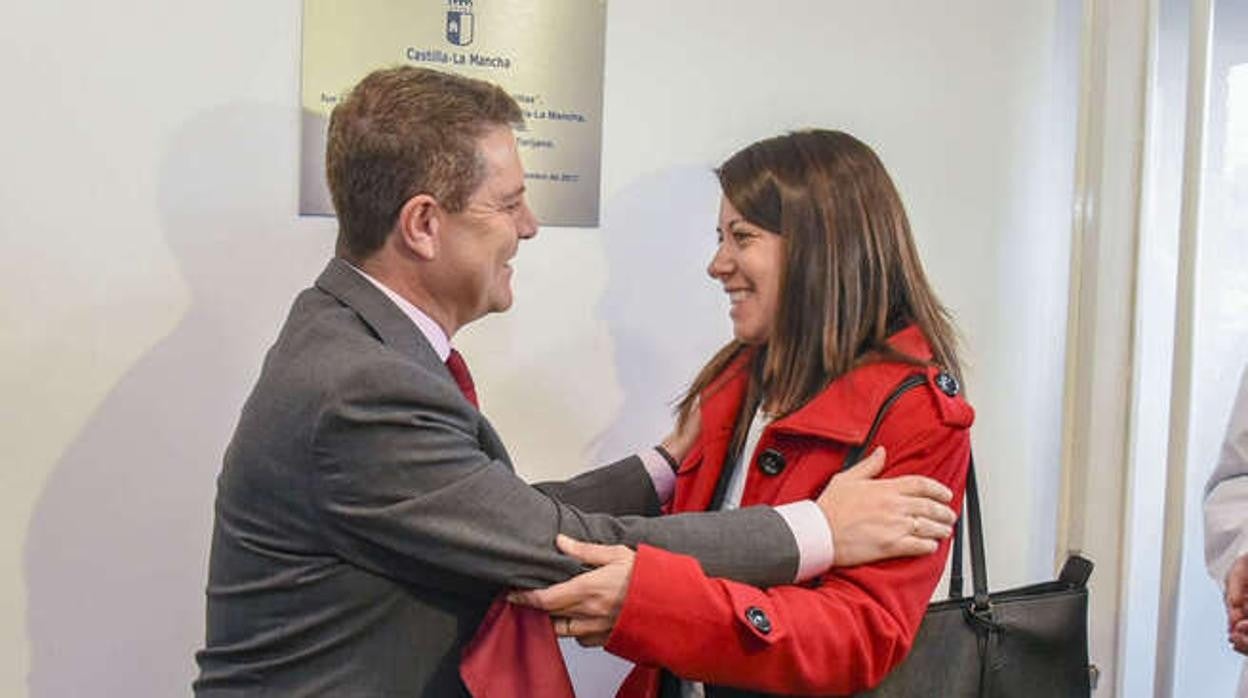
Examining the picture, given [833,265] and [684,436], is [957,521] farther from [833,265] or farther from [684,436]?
[684,436]

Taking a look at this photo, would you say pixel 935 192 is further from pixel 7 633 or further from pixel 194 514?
pixel 7 633

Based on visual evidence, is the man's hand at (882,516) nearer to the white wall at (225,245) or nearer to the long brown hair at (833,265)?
the long brown hair at (833,265)

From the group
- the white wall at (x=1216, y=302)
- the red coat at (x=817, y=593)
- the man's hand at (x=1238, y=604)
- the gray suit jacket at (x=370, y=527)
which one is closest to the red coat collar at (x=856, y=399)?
the red coat at (x=817, y=593)

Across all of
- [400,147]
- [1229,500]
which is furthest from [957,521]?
[400,147]

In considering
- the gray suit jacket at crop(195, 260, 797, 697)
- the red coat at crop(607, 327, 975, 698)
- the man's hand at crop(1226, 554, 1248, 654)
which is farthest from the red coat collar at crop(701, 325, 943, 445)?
the man's hand at crop(1226, 554, 1248, 654)

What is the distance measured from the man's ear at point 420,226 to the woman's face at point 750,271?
15.4 inches

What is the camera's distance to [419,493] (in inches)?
42.8

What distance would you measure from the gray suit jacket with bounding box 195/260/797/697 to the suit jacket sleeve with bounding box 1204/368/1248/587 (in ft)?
2.48

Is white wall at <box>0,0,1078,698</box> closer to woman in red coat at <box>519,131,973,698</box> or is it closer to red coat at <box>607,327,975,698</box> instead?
woman in red coat at <box>519,131,973,698</box>

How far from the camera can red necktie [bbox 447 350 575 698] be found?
3.74 ft

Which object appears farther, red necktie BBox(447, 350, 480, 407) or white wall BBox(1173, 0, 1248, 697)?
white wall BBox(1173, 0, 1248, 697)

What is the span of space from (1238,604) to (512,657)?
94 centimetres

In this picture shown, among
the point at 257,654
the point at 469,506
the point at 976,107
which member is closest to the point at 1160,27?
the point at 976,107

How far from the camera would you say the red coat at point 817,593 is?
3.72ft
